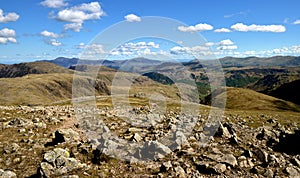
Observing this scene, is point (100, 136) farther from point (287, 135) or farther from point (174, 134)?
point (287, 135)

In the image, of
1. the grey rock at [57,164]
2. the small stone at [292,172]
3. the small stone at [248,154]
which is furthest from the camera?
the small stone at [248,154]

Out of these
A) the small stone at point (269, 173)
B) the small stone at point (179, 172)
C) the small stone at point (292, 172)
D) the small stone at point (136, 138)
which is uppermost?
the small stone at point (136, 138)

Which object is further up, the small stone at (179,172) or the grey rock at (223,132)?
the grey rock at (223,132)

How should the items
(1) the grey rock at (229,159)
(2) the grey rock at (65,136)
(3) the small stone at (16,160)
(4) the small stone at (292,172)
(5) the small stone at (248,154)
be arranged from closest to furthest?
(4) the small stone at (292,172) < (1) the grey rock at (229,159) < (3) the small stone at (16,160) < (5) the small stone at (248,154) < (2) the grey rock at (65,136)

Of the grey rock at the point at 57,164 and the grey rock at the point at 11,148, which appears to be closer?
the grey rock at the point at 57,164

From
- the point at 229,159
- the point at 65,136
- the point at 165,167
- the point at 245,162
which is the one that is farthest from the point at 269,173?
the point at 65,136

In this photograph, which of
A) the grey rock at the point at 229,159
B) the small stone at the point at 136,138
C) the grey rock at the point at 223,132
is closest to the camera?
the grey rock at the point at 229,159

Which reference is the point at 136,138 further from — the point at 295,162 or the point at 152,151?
the point at 295,162

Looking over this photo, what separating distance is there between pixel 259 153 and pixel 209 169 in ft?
14.7

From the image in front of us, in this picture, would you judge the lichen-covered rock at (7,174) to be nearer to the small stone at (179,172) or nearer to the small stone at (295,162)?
the small stone at (179,172)

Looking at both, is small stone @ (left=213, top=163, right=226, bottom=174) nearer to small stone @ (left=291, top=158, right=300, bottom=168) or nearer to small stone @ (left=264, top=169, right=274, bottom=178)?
small stone @ (left=264, top=169, right=274, bottom=178)

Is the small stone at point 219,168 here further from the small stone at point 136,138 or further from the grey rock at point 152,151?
the small stone at point 136,138

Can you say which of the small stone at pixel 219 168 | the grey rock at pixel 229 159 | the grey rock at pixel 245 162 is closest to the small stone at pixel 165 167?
the small stone at pixel 219 168

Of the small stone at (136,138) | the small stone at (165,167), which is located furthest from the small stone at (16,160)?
the small stone at (165,167)
